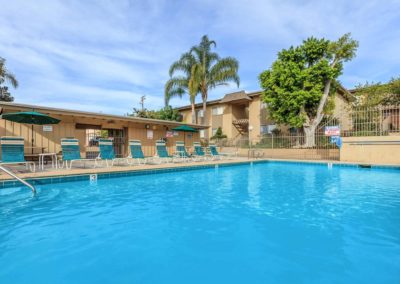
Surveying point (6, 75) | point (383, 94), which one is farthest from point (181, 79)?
point (383, 94)

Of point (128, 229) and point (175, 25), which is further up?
point (175, 25)

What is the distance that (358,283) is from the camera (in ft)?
8.17

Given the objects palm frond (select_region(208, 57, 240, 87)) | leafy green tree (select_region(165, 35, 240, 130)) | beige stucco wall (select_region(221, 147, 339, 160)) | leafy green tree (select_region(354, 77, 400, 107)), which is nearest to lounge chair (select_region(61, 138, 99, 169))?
beige stucco wall (select_region(221, 147, 339, 160))

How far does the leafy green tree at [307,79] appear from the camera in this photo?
57.4 ft

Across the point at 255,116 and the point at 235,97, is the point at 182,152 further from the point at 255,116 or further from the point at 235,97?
the point at 235,97

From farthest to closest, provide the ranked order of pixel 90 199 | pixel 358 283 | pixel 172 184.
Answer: pixel 172 184, pixel 90 199, pixel 358 283

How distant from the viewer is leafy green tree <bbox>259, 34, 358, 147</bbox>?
17484mm

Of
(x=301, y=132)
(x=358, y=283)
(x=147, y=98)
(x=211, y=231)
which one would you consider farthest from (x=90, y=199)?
(x=147, y=98)

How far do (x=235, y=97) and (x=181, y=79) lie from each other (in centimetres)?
632

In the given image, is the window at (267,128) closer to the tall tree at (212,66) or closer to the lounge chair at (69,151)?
the tall tree at (212,66)

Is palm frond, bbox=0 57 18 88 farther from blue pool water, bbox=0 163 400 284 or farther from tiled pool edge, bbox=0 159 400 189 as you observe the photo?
blue pool water, bbox=0 163 400 284

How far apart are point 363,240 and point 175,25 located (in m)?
14.4

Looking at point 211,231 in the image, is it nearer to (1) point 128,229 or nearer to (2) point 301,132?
(1) point 128,229

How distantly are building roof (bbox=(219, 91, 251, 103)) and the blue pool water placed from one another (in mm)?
19310
